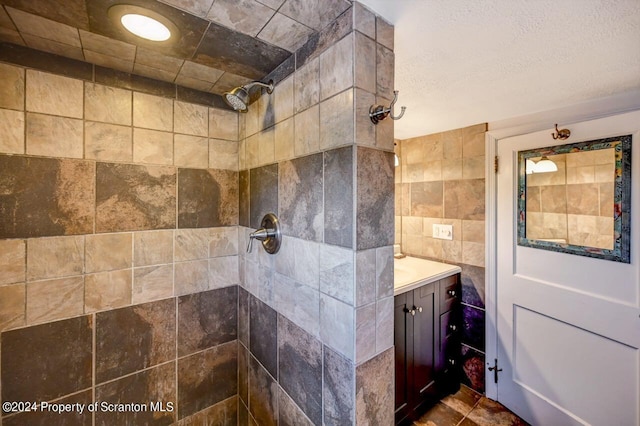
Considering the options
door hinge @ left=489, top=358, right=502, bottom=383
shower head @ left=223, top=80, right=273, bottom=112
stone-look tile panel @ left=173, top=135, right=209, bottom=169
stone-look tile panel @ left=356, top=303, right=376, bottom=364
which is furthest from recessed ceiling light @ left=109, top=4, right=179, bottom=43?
door hinge @ left=489, top=358, right=502, bottom=383

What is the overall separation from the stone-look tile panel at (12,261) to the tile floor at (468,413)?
219 cm

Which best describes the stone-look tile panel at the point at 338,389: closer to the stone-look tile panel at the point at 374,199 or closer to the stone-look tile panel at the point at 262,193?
the stone-look tile panel at the point at 374,199

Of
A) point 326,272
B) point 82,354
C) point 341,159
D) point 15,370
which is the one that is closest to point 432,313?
point 326,272

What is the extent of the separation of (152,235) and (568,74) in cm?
208

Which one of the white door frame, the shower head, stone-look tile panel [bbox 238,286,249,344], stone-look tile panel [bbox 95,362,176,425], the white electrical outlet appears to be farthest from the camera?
the white electrical outlet

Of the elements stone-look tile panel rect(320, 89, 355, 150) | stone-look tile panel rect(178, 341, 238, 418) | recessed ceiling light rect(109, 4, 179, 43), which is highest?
recessed ceiling light rect(109, 4, 179, 43)

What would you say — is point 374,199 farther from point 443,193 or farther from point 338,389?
point 443,193

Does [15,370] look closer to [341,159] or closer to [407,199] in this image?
[341,159]

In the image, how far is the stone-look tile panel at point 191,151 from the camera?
4.30ft

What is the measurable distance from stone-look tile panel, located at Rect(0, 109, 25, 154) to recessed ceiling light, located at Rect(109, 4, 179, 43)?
57 centimetres

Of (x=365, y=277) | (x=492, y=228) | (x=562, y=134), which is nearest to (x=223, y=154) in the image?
(x=365, y=277)

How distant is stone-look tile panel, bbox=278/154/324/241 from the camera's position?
0.93m

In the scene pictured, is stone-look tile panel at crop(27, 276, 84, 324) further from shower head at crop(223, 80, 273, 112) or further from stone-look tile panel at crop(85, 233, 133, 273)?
shower head at crop(223, 80, 273, 112)

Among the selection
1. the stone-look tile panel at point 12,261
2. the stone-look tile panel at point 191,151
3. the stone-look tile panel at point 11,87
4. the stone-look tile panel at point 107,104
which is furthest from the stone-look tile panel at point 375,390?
the stone-look tile panel at point 11,87
